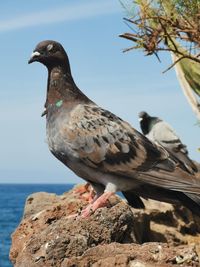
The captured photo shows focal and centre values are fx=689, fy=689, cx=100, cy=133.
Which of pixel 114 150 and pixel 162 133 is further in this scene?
pixel 162 133

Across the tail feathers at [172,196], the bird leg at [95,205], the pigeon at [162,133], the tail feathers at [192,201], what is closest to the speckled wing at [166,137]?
the pigeon at [162,133]

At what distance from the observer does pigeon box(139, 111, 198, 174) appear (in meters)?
14.4

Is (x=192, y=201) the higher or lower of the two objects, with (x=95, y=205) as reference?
lower

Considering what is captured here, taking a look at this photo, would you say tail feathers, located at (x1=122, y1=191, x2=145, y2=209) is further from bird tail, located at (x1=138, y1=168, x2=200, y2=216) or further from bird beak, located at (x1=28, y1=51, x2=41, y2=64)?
bird beak, located at (x1=28, y1=51, x2=41, y2=64)

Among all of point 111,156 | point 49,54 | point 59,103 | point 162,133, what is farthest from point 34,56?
point 162,133

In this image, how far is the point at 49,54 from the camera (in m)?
7.54

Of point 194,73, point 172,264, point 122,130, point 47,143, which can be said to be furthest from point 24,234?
point 194,73

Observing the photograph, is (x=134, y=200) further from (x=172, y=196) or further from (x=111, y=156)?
(x=111, y=156)

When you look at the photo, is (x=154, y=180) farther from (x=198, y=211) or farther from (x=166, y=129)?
(x=166, y=129)

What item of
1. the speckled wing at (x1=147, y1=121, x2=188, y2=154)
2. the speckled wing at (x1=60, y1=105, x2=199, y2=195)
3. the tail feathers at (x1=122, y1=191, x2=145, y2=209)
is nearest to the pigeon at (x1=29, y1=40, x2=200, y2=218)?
the speckled wing at (x1=60, y1=105, x2=199, y2=195)

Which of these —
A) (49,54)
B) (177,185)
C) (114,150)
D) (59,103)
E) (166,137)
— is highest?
(49,54)

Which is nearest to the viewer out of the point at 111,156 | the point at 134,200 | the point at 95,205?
the point at 95,205

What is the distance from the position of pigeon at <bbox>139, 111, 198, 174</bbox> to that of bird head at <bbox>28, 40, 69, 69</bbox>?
6426 millimetres

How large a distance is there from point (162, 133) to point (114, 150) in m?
7.90
